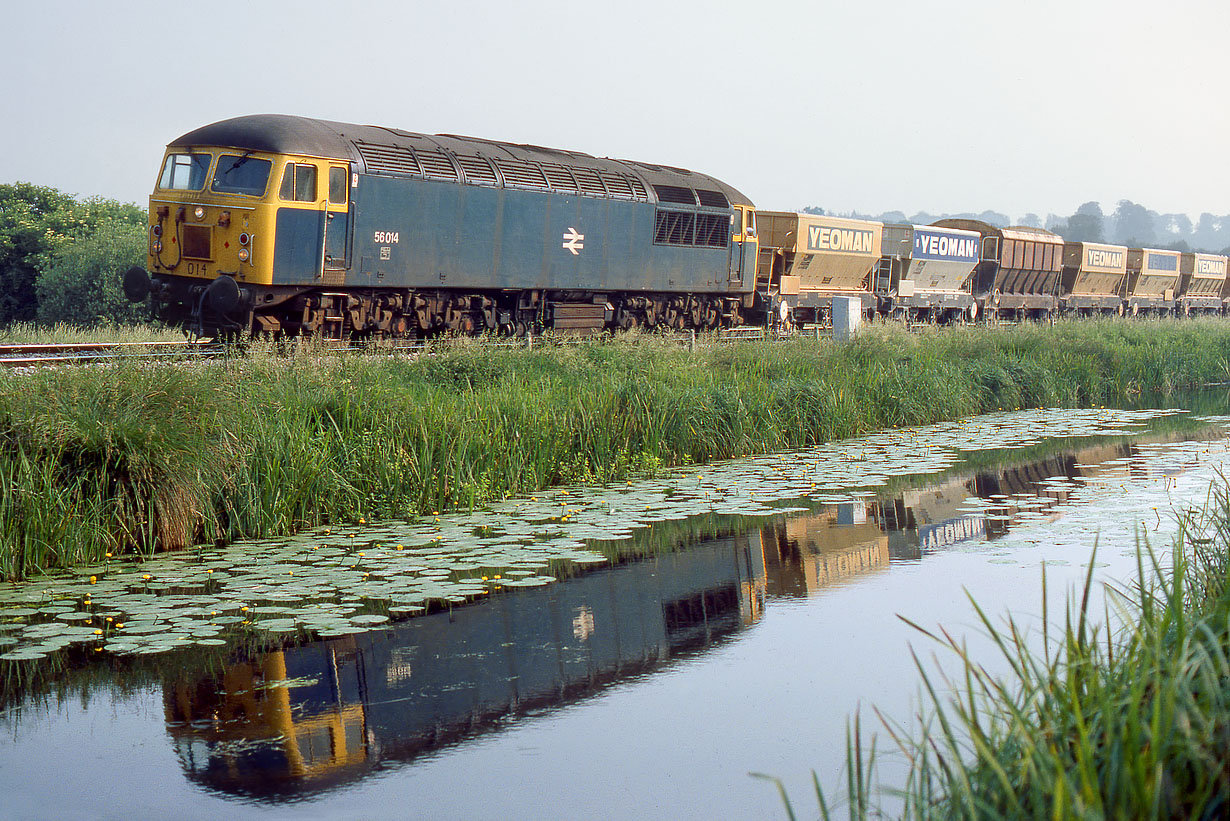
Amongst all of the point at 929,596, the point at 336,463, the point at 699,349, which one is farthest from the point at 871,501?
the point at 699,349

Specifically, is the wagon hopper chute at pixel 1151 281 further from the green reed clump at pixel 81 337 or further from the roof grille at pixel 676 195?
the green reed clump at pixel 81 337

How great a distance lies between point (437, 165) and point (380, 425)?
34.8 ft

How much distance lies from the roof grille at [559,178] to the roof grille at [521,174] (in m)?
0.19

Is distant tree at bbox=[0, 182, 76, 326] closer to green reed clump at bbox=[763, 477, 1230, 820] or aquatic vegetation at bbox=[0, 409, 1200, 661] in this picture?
aquatic vegetation at bbox=[0, 409, 1200, 661]

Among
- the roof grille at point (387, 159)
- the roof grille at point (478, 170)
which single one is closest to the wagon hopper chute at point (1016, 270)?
the roof grille at point (478, 170)

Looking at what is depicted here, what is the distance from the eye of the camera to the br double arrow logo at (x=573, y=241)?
23375 millimetres

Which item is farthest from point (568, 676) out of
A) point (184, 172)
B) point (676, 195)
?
point (676, 195)

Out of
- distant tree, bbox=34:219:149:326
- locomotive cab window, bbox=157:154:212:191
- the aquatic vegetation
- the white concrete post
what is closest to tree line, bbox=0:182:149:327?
distant tree, bbox=34:219:149:326

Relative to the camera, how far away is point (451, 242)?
20.9 m

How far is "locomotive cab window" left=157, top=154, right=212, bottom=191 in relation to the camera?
19156 millimetres

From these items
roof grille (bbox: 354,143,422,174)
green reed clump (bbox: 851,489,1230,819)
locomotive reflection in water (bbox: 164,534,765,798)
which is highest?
roof grille (bbox: 354,143,422,174)

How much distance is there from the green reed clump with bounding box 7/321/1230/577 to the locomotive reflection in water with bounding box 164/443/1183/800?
8.77 feet

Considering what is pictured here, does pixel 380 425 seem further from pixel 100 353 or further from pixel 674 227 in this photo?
pixel 674 227

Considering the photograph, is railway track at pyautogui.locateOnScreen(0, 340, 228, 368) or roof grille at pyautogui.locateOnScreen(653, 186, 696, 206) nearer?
railway track at pyautogui.locateOnScreen(0, 340, 228, 368)
